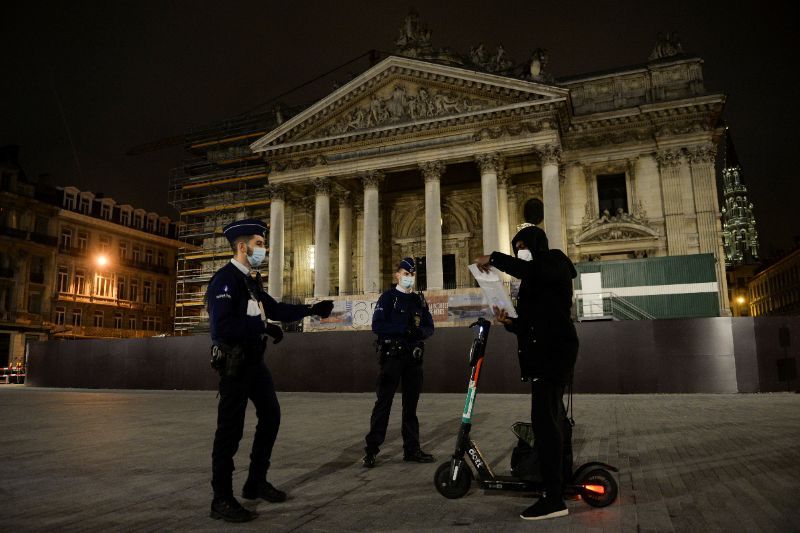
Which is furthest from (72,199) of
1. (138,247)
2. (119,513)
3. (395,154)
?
(119,513)

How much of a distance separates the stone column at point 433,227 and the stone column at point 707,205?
1360 cm

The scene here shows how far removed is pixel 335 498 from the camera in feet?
16.3

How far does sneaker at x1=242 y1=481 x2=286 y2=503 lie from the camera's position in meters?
4.90

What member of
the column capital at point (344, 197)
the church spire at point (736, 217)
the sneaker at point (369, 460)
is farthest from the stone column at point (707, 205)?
the church spire at point (736, 217)

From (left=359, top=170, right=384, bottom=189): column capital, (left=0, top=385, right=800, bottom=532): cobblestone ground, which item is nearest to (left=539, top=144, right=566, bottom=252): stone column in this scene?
(left=359, top=170, right=384, bottom=189): column capital

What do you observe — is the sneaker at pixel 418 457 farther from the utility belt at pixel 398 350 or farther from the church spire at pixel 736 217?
the church spire at pixel 736 217

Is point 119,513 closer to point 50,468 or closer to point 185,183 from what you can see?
point 50,468

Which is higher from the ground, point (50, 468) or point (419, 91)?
point (419, 91)

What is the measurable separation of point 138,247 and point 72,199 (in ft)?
23.7

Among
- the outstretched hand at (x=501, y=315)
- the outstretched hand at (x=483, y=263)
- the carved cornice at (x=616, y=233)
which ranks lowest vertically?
the outstretched hand at (x=501, y=315)

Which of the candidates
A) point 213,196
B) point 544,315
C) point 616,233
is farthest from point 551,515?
point 213,196

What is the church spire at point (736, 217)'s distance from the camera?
11962 centimetres

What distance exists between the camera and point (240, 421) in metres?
4.75

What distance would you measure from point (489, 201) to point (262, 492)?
25213 mm
